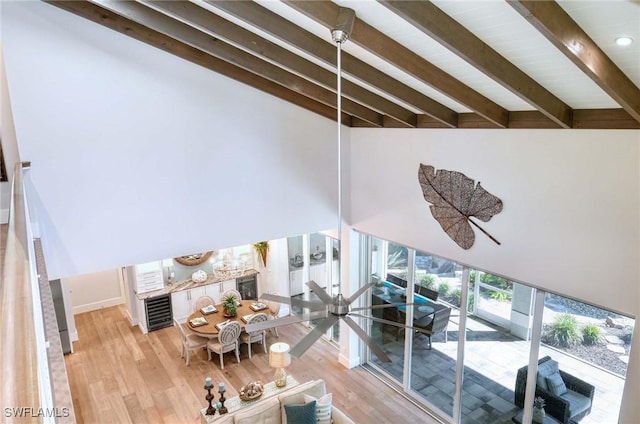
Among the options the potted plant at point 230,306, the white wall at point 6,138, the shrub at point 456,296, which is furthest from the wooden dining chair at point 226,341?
the white wall at point 6,138

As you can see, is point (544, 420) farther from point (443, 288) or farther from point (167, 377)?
point (167, 377)

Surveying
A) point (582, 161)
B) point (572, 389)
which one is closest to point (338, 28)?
point (582, 161)

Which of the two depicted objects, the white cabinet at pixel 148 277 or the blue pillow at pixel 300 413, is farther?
the white cabinet at pixel 148 277

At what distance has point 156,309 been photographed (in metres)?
8.97

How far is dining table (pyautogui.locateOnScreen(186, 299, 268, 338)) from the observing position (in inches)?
308

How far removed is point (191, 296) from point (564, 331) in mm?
7309

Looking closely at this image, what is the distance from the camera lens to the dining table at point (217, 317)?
7.82 m

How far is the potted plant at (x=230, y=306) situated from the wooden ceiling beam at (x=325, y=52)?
18.0 ft

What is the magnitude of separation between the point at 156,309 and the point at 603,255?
8094mm

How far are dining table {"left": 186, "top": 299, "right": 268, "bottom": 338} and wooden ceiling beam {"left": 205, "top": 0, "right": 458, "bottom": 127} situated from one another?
5.21 metres

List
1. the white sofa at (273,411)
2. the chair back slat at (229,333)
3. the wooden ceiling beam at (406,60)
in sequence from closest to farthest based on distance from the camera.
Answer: the wooden ceiling beam at (406,60), the white sofa at (273,411), the chair back slat at (229,333)

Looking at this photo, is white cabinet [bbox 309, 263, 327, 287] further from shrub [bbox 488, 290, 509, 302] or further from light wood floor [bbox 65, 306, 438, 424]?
shrub [bbox 488, 290, 509, 302]

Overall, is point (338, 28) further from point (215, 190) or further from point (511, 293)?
point (511, 293)

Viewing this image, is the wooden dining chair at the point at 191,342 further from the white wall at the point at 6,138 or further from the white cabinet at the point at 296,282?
the white wall at the point at 6,138
